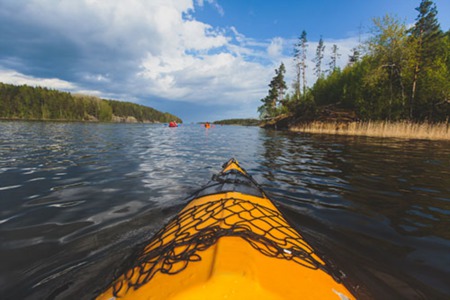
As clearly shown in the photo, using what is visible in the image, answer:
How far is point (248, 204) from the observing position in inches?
96.4

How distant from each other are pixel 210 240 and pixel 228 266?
0.38 meters

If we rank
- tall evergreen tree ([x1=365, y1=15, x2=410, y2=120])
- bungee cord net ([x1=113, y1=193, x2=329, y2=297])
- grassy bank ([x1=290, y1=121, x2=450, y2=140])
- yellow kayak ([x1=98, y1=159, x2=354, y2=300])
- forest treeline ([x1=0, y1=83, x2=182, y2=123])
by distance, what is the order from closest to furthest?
yellow kayak ([x1=98, y1=159, x2=354, y2=300]) → bungee cord net ([x1=113, y1=193, x2=329, y2=297]) → grassy bank ([x1=290, y1=121, x2=450, y2=140]) → tall evergreen tree ([x1=365, y1=15, x2=410, y2=120]) → forest treeline ([x1=0, y1=83, x2=182, y2=123])

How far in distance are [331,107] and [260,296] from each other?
34.7 m

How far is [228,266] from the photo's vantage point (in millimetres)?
1188

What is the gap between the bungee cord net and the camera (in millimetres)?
1415

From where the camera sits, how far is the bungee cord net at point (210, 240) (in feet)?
4.64

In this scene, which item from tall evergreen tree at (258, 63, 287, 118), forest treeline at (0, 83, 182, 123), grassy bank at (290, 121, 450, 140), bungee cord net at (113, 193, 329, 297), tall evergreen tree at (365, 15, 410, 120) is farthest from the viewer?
forest treeline at (0, 83, 182, 123)

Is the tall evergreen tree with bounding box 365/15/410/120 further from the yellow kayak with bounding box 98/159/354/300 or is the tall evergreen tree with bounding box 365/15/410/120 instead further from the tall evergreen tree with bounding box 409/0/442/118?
the yellow kayak with bounding box 98/159/354/300

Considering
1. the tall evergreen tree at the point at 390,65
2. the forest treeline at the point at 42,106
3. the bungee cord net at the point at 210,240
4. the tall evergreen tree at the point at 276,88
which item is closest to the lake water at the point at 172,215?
the bungee cord net at the point at 210,240

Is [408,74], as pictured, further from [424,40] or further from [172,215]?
[172,215]

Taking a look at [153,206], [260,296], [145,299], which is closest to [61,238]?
[153,206]

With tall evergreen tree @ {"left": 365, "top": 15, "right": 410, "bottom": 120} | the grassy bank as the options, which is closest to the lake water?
the grassy bank

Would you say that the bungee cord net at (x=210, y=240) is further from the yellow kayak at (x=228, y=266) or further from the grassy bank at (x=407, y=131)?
the grassy bank at (x=407, y=131)

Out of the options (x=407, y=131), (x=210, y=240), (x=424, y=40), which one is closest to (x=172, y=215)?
(x=210, y=240)
